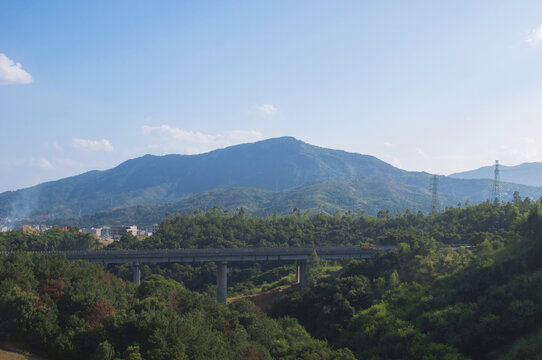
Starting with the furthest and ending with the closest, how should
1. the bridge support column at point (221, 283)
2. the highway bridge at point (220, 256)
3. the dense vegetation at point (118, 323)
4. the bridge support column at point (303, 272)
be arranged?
the bridge support column at point (303, 272), the highway bridge at point (220, 256), the bridge support column at point (221, 283), the dense vegetation at point (118, 323)

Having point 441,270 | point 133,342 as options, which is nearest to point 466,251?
point 441,270

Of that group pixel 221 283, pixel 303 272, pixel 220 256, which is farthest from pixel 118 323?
pixel 303 272

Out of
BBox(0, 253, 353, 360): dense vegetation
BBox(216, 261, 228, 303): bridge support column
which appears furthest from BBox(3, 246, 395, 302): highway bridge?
BBox(0, 253, 353, 360): dense vegetation

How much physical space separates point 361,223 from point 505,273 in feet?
186

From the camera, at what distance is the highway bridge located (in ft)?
206

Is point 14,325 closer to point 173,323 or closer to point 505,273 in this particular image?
point 173,323

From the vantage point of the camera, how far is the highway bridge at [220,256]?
62.8 metres

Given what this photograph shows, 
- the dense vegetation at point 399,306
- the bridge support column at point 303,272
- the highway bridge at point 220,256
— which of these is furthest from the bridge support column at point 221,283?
the bridge support column at point 303,272

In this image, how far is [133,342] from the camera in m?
25.9

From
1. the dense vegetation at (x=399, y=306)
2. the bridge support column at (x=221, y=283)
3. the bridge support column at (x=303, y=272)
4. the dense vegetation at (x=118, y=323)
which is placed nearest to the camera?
the dense vegetation at (x=118, y=323)

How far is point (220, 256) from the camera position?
212ft

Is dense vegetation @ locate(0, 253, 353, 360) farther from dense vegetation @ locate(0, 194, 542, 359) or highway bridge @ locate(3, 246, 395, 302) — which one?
highway bridge @ locate(3, 246, 395, 302)

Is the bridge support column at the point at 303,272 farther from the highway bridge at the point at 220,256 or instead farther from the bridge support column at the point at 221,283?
the bridge support column at the point at 221,283

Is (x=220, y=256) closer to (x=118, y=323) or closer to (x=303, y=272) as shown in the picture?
(x=303, y=272)
